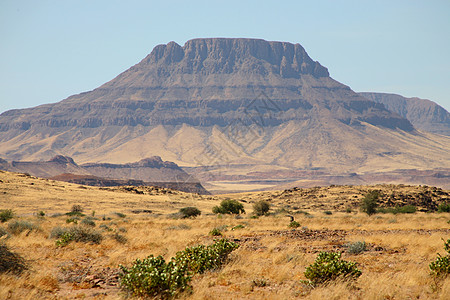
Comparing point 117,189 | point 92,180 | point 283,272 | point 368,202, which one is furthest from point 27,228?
point 92,180

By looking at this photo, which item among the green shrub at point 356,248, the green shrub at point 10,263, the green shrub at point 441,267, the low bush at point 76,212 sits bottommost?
the low bush at point 76,212

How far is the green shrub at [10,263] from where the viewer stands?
11750mm

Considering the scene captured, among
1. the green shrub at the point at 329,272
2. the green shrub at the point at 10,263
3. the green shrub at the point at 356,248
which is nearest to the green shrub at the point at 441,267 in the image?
the green shrub at the point at 329,272

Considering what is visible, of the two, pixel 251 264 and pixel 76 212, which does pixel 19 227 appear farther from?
pixel 76 212

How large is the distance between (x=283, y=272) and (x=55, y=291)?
598 cm

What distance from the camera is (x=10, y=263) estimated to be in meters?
12.0

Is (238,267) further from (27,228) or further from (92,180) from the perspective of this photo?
(92,180)

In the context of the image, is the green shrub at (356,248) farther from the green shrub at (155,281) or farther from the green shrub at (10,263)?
the green shrub at (10,263)

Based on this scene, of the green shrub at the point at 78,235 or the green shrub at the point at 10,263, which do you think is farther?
the green shrub at the point at 78,235

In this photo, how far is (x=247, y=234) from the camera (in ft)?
74.5

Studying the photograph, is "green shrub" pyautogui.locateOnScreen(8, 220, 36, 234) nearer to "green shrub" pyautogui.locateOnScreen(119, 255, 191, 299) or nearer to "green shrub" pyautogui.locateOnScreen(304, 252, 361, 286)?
"green shrub" pyautogui.locateOnScreen(119, 255, 191, 299)

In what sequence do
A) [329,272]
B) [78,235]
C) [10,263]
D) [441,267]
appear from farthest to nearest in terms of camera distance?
[78,235], [10,263], [441,267], [329,272]

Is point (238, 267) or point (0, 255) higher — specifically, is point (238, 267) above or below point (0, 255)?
below

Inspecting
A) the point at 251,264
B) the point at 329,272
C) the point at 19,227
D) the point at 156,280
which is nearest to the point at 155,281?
the point at 156,280
